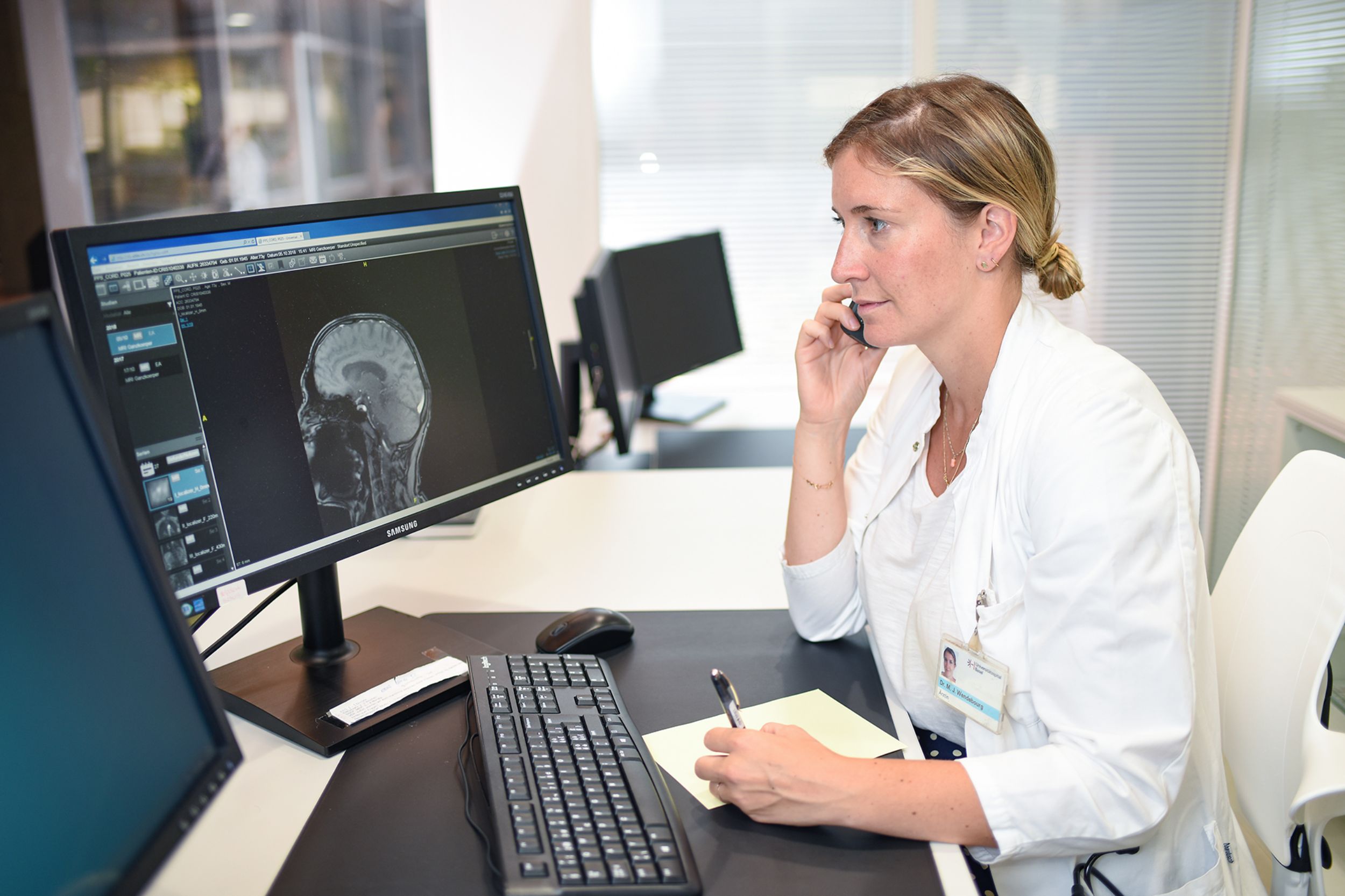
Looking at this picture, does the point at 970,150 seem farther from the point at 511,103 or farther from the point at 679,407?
the point at 511,103

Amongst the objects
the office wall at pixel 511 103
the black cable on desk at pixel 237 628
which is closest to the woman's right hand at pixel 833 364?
the black cable on desk at pixel 237 628

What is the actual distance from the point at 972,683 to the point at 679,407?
187cm

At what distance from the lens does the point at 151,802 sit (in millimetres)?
619

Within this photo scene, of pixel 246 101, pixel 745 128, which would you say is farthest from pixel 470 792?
pixel 246 101

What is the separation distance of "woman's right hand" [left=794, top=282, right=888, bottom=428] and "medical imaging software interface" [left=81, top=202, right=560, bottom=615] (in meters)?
0.37

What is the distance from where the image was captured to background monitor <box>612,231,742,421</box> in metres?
2.63

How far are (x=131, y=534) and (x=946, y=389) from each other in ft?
3.35

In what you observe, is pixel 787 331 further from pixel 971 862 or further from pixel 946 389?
pixel 971 862

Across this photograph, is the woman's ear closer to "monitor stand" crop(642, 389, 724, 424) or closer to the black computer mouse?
the black computer mouse

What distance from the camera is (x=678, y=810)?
0.91m

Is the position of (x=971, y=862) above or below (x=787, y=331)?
below

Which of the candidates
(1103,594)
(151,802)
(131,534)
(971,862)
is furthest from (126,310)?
(971,862)

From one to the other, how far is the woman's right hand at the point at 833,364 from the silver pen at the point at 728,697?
482 mm

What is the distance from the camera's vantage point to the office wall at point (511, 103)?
3180 millimetres
